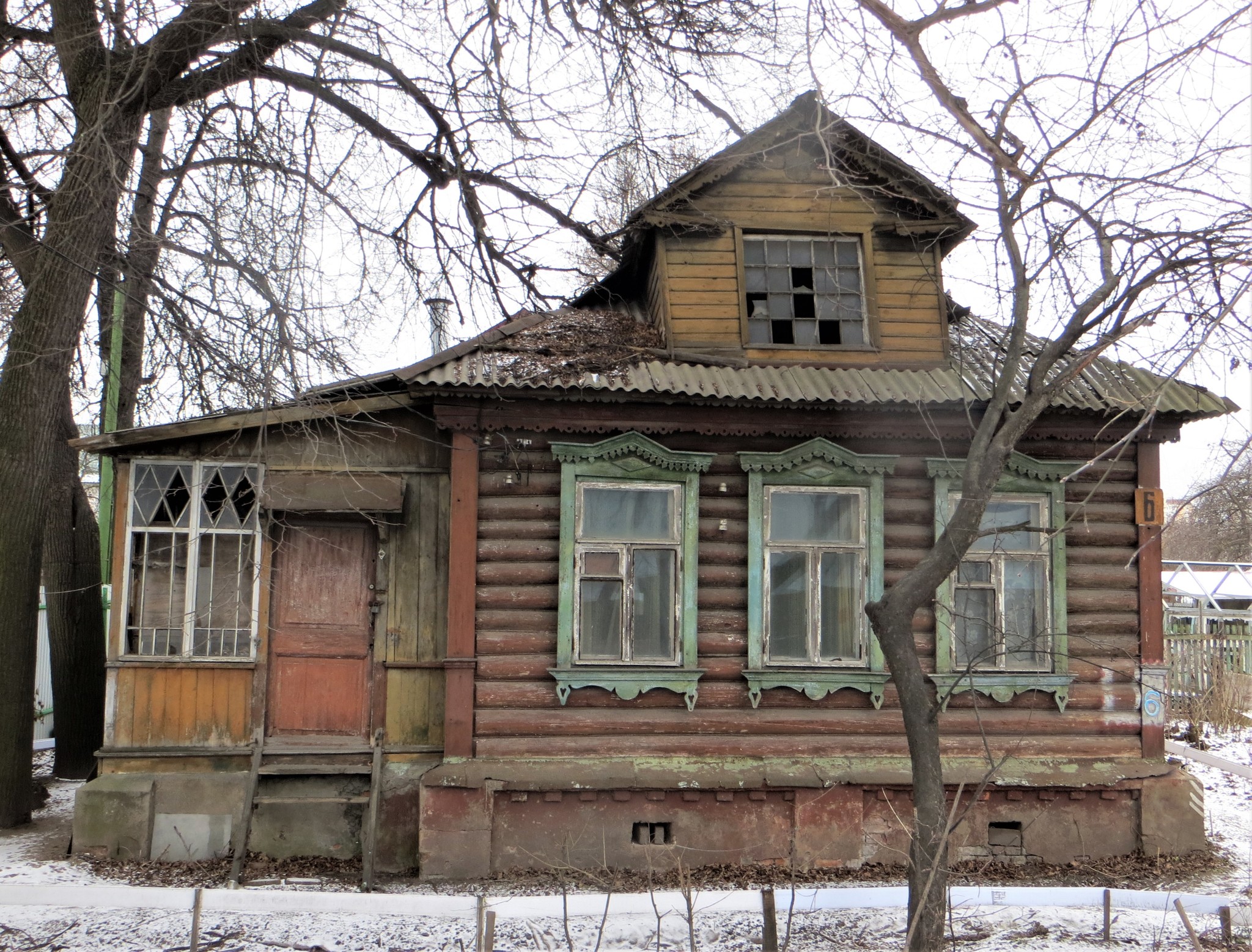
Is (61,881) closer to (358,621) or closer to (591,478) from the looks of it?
(358,621)

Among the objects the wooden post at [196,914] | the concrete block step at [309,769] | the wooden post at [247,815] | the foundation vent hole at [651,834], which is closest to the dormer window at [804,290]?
the foundation vent hole at [651,834]

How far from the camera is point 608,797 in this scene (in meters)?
7.05

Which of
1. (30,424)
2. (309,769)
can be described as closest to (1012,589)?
(309,769)

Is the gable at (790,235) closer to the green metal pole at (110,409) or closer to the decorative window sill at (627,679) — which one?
the decorative window sill at (627,679)

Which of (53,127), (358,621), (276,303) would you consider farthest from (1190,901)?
(53,127)

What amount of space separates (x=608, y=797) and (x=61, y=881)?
3764 millimetres

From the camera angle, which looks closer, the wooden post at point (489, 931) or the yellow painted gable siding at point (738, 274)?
the wooden post at point (489, 931)

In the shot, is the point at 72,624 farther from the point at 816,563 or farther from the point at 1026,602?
the point at 1026,602

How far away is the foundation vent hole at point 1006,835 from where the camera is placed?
7.32m

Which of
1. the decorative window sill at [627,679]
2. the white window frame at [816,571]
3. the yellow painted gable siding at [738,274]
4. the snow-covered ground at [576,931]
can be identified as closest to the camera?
the snow-covered ground at [576,931]

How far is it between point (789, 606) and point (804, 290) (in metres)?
2.68

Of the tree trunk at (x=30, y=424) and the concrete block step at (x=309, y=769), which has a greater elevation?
the tree trunk at (x=30, y=424)

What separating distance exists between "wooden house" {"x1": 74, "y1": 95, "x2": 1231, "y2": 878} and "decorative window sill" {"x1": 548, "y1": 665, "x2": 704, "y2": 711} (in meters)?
0.02

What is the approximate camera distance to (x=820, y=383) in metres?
7.48
